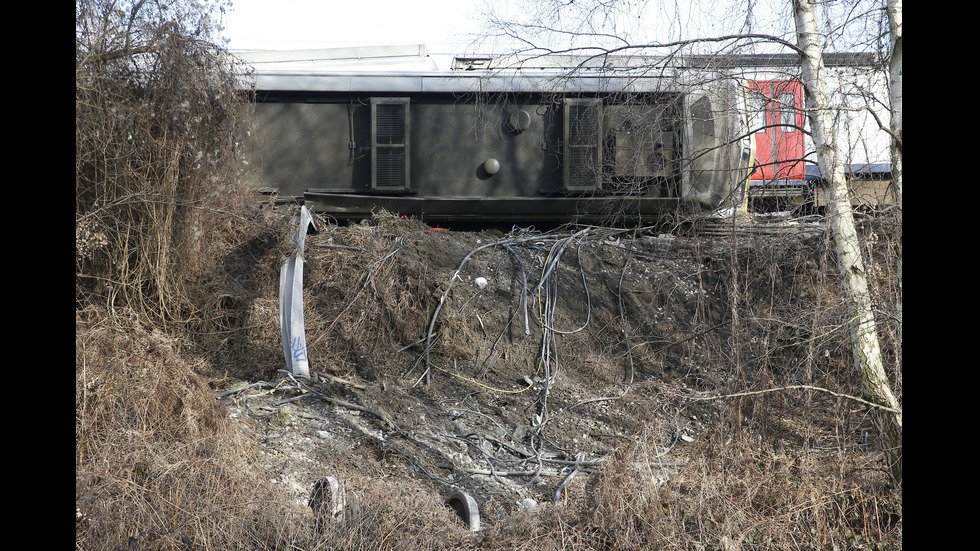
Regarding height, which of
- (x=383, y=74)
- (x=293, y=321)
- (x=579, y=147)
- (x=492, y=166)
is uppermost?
(x=383, y=74)

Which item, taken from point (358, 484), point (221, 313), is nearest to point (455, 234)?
point (221, 313)

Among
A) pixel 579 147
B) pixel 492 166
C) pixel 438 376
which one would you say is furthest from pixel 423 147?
Answer: pixel 438 376

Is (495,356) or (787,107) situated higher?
(787,107)

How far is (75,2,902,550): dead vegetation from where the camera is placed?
3889 mm

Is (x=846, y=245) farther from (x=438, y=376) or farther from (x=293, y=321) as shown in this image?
(x=293, y=321)

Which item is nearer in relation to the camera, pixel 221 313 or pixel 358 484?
pixel 358 484

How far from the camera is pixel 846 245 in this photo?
189 inches

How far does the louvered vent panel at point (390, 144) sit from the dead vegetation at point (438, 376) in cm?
69

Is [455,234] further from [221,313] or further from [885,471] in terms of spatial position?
[885,471]

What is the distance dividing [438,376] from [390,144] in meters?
3.28

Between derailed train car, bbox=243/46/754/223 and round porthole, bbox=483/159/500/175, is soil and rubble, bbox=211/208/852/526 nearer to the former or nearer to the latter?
derailed train car, bbox=243/46/754/223

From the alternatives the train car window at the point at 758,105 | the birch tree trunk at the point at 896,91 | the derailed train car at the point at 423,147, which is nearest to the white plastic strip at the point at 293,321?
the derailed train car at the point at 423,147

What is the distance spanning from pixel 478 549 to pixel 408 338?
3.86 m

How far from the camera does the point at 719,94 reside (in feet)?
18.1
